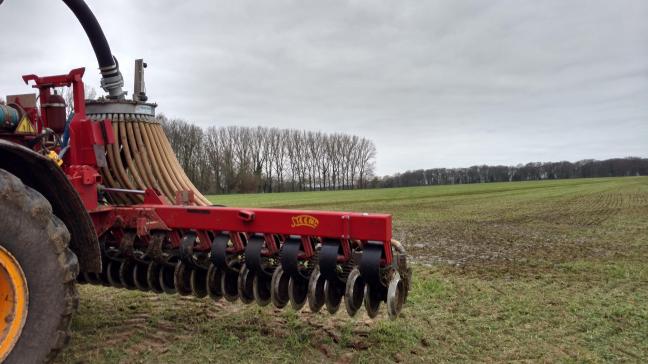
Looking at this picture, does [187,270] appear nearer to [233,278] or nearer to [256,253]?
[233,278]

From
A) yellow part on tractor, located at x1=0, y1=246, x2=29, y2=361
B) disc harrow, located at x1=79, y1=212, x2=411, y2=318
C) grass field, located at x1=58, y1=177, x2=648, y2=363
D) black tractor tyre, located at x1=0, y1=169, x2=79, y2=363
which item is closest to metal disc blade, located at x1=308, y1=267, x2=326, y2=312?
disc harrow, located at x1=79, y1=212, x2=411, y2=318

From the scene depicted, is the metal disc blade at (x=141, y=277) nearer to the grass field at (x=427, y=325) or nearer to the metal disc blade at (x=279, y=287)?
the grass field at (x=427, y=325)

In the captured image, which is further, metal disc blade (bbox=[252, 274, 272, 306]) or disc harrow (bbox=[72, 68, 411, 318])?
metal disc blade (bbox=[252, 274, 272, 306])

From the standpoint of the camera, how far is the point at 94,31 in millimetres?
4359

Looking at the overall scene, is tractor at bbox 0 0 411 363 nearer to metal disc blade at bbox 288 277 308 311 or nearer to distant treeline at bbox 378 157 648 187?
metal disc blade at bbox 288 277 308 311

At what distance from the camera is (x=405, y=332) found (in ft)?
14.5

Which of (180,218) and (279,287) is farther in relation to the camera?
(180,218)

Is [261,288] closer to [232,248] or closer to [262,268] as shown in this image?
[262,268]

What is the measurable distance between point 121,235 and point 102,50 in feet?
5.70

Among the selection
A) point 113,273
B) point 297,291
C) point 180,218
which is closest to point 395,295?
point 297,291

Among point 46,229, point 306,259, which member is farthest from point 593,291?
point 46,229

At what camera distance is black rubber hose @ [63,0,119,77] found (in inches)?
166

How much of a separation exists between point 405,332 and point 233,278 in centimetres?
164

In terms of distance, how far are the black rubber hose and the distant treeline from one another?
91637 mm
